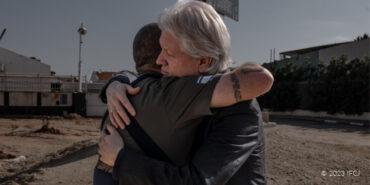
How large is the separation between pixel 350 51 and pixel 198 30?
21.8 m

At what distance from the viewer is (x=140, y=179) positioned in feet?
3.36

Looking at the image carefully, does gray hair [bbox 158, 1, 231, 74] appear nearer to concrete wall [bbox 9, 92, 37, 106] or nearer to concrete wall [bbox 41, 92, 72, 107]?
concrete wall [bbox 41, 92, 72, 107]

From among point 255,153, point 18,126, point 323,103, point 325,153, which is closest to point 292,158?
point 325,153

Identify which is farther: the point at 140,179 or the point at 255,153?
the point at 255,153

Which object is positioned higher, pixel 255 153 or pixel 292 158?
pixel 255 153

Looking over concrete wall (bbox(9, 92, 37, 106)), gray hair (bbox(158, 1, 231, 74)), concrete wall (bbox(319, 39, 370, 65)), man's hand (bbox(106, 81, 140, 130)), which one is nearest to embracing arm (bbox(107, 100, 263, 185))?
man's hand (bbox(106, 81, 140, 130))

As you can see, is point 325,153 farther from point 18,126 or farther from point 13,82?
point 13,82

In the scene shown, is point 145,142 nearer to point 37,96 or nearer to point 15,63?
point 37,96

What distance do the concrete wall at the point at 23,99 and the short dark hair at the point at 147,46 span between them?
1788 cm

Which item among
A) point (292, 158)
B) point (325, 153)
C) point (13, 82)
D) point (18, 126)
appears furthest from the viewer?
point (13, 82)

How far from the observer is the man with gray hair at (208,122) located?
1000 mm

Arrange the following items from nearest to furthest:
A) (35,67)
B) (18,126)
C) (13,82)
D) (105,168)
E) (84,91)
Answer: (105,168), (18,126), (13,82), (84,91), (35,67)

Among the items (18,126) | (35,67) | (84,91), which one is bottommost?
(18,126)

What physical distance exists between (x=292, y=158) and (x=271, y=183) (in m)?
1.65
